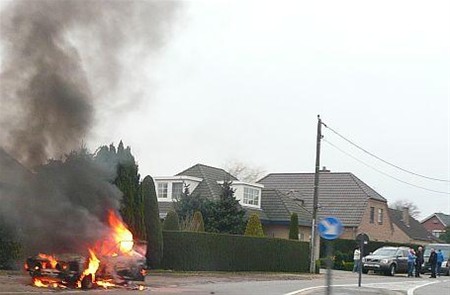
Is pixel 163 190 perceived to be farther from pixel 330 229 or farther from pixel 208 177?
pixel 330 229

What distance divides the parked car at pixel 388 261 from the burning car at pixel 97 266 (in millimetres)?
18915

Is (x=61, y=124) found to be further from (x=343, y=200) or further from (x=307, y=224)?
(x=343, y=200)

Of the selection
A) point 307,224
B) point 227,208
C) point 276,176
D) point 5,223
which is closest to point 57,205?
point 5,223

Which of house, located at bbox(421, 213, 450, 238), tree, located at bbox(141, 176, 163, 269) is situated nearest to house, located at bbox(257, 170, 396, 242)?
tree, located at bbox(141, 176, 163, 269)

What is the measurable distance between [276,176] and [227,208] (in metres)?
21.8

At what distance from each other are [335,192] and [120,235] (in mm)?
40829

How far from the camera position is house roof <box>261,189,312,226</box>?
2105 inches

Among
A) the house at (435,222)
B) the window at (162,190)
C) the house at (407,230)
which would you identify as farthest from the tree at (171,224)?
the house at (435,222)

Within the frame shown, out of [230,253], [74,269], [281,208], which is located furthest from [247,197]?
[74,269]

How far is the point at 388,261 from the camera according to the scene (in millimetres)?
37594

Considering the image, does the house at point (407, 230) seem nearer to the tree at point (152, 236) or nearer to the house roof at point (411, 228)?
the house roof at point (411, 228)

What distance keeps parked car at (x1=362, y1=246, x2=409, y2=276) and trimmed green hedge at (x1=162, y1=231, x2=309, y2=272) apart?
128 inches

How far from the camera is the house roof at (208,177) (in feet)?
169

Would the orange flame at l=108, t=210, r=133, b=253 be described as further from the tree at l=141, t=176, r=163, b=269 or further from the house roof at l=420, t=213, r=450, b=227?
the house roof at l=420, t=213, r=450, b=227
